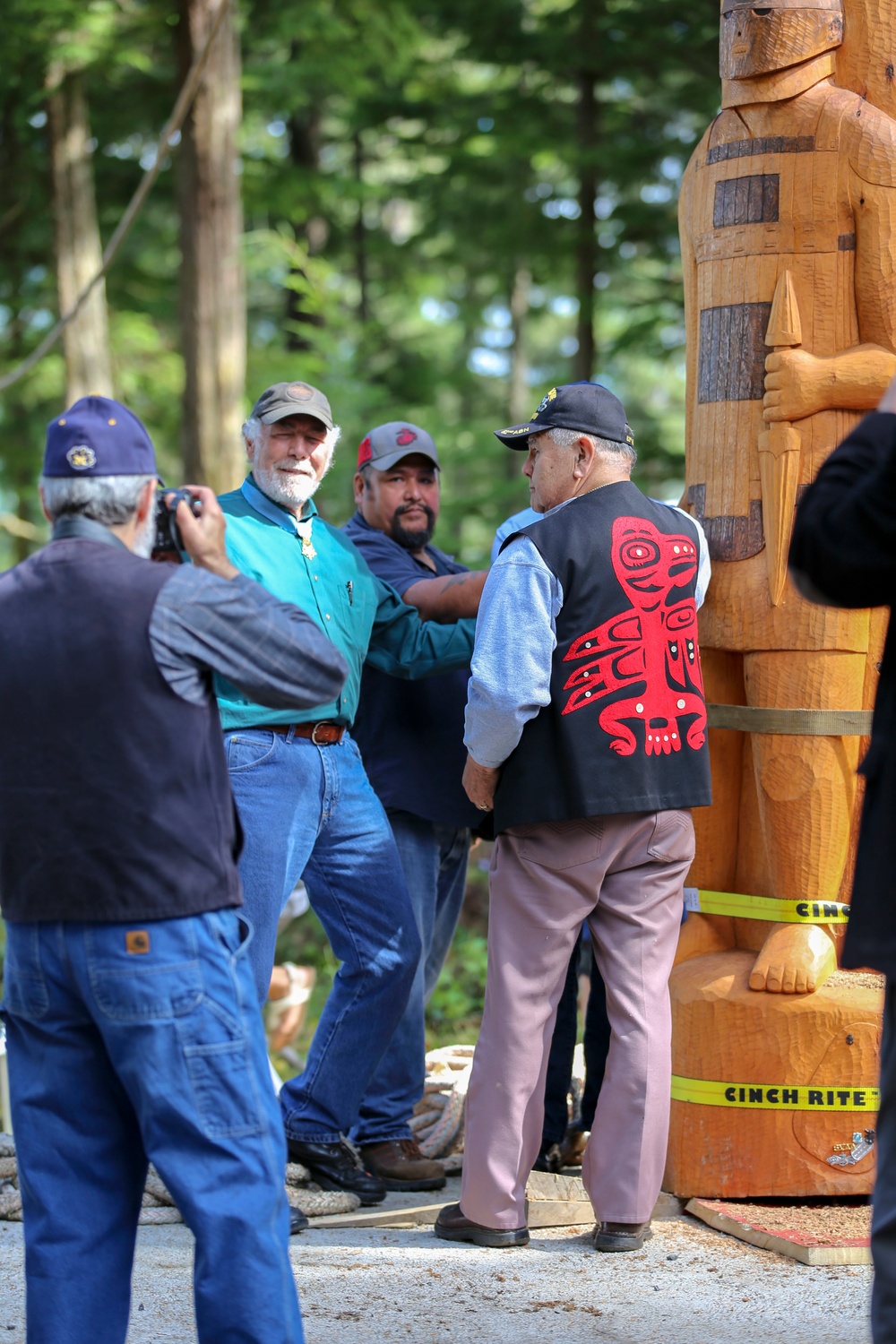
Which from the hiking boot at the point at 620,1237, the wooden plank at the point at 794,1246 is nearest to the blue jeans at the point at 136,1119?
the hiking boot at the point at 620,1237

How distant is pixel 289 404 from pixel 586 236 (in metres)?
8.10

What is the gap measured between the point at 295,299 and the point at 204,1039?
1471cm

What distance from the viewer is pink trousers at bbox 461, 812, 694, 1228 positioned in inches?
137

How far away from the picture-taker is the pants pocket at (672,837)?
3.54 meters

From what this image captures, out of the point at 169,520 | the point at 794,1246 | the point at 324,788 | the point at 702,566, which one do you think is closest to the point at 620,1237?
the point at 794,1246

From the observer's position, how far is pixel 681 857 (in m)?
3.61

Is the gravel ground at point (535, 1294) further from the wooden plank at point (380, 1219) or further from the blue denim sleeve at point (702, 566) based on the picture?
the blue denim sleeve at point (702, 566)

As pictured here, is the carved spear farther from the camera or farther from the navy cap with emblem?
the camera

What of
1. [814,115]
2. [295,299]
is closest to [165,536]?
[814,115]

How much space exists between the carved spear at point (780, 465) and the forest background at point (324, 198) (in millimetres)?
4236

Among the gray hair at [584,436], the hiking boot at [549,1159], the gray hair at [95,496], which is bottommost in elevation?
the hiking boot at [549,1159]

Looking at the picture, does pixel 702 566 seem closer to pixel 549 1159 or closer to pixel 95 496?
pixel 549 1159

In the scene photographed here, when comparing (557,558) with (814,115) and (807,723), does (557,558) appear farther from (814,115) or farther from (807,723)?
(814,115)

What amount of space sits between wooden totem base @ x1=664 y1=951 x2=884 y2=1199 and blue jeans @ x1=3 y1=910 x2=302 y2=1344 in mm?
1826
